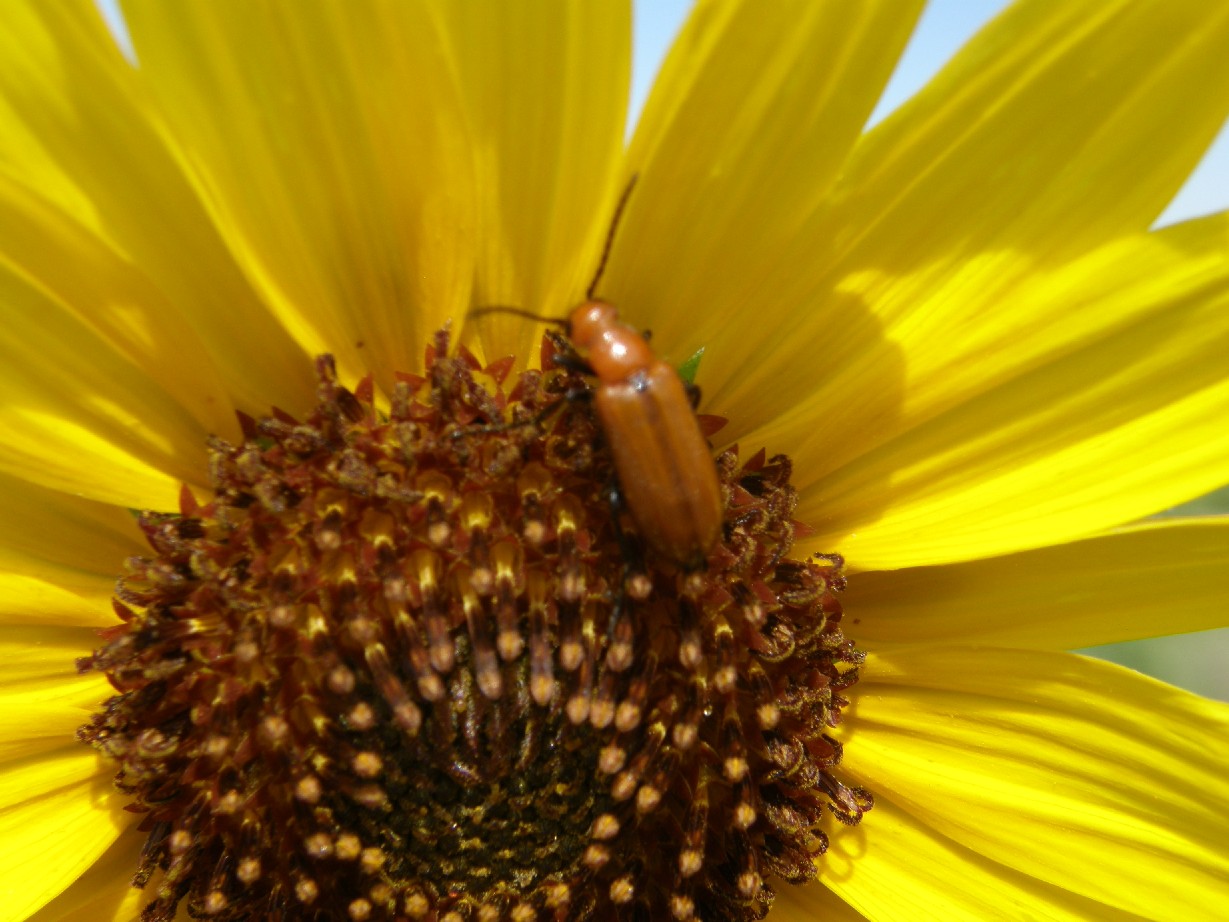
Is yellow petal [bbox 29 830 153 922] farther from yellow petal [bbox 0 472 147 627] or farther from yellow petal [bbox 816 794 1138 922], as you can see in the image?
yellow petal [bbox 816 794 1138 922]

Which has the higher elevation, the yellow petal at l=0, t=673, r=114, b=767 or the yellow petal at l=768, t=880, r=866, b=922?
the yellow petal at l=0, t=673, r=114, b=767

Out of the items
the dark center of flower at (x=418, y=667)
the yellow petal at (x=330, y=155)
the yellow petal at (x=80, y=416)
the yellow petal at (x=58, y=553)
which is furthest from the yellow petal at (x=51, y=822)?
the yellow petal at (x=330, y=155)

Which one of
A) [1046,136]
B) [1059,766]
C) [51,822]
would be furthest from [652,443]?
[51,822]

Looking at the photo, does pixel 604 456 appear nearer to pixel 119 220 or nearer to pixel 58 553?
pixel 119 220

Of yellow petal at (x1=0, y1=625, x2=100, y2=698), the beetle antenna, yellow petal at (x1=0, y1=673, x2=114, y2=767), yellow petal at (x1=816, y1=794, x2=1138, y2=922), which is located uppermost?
the beetle antenna

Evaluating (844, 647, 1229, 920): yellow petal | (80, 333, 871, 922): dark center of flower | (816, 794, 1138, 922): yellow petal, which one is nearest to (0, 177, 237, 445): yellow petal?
(80, 333, 871, 922): dark center of flower

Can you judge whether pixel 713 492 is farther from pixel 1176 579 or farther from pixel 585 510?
pixel 1176 579
